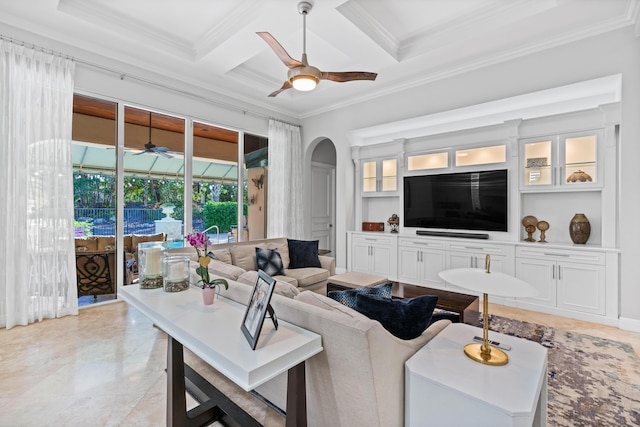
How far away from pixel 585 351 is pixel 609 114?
8.59 ft

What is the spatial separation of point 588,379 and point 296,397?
2.36m

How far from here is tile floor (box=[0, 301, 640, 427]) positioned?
191 cm

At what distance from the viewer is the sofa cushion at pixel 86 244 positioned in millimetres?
3777

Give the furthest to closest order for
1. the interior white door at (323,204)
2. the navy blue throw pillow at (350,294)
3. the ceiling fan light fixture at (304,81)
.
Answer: the interior white door at (323,204) → the ceiling fan light fixture at (304,81) → the navy blue throw pillow at (350,294)

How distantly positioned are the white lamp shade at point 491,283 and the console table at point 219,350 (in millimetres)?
746

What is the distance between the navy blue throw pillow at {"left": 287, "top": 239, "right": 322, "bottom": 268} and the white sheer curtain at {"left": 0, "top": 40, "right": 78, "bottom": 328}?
2599 millimetres

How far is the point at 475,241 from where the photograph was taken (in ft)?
14.2

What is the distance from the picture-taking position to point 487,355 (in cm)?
151

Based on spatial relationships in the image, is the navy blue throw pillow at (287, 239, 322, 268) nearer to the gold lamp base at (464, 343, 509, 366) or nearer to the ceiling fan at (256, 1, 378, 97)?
the ceiling fan at (256, 1, 378, 97)

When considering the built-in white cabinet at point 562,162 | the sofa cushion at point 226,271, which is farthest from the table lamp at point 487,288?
the built-in white cabinet at point 562,162

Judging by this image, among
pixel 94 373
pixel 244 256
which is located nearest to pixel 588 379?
pixel 244 256

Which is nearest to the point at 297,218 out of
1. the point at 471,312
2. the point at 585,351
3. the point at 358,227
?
the point at 358,227

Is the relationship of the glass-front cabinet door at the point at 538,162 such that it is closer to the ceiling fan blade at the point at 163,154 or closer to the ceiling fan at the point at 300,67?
the ceiling fan at the point at 300,67

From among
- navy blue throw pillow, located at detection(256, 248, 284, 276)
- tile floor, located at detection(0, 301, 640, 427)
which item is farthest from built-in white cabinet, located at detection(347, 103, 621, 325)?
navy blue throw pillow, located at detection(256, 248, 284, 276)
